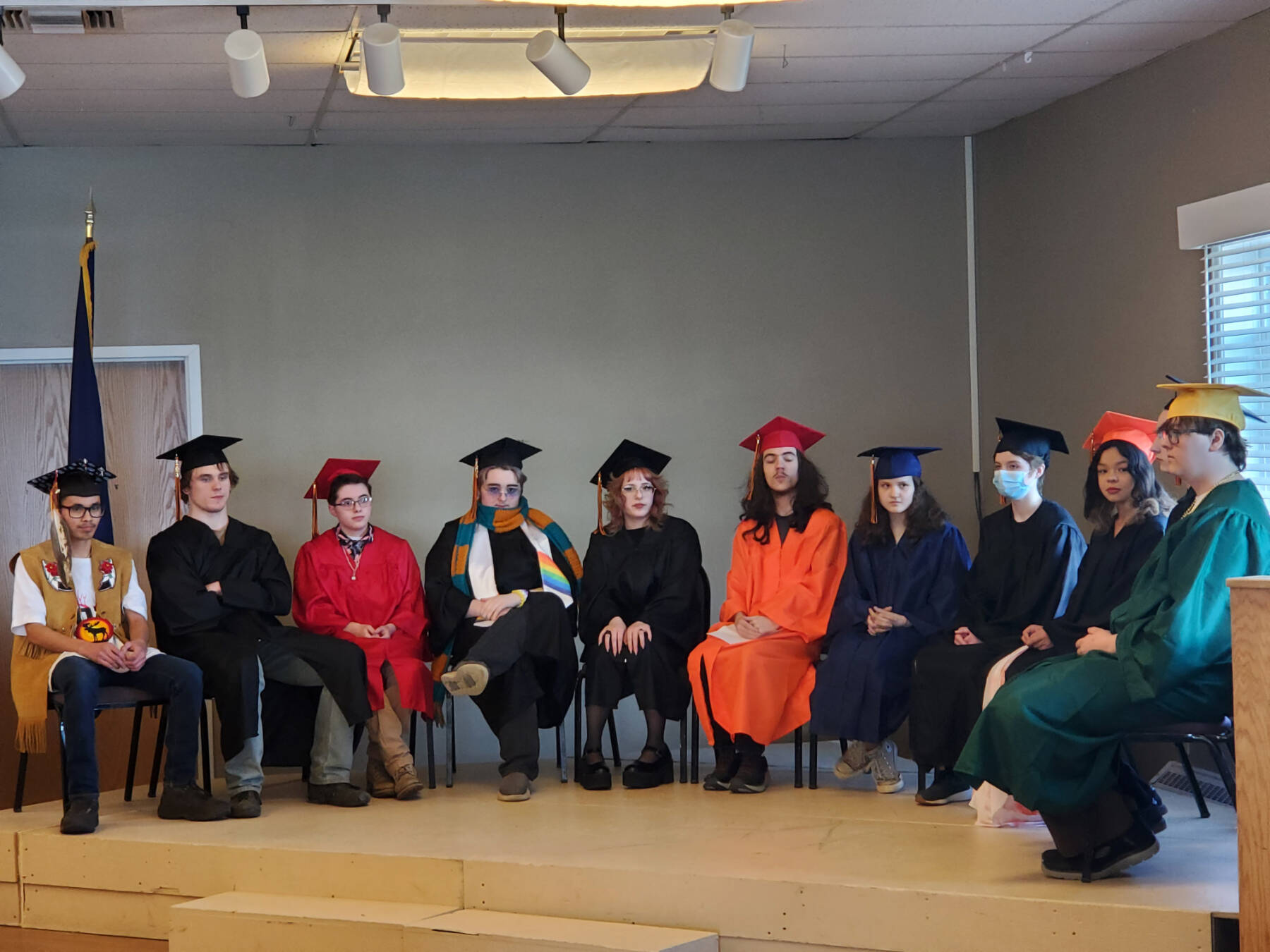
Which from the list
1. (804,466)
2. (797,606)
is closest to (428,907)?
(797,606)

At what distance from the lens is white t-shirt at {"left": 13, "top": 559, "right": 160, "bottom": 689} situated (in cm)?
434

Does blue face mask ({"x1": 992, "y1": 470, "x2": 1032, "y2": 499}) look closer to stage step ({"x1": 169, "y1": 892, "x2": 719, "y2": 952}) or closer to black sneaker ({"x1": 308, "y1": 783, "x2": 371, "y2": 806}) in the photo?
stage step ({"x1": 169, "y1": 892, "x2": 719, "y2": 952})

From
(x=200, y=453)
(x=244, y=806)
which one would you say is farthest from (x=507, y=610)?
(x=200, y=453)

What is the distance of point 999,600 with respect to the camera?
4504 millimetres

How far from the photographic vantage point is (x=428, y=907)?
3.84 meters

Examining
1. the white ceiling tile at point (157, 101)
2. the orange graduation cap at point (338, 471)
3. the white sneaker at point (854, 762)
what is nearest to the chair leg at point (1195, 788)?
the white sneaker at point (854, 762)

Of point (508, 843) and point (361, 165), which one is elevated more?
point (361, 165)

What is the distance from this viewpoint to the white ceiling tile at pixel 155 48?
14.1 feet

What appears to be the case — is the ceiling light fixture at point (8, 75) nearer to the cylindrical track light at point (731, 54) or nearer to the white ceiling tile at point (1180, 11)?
the cylindrical track light at point (731, 54)

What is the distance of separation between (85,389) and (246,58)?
184cm

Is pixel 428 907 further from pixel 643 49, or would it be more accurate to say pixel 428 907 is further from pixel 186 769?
pixel 643 49

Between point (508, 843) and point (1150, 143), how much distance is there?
10.9ft

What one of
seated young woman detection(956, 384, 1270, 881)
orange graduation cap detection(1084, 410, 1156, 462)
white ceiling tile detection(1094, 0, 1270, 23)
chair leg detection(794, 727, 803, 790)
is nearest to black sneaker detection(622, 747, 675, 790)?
chair leg detection(794, 727, 803, 790)

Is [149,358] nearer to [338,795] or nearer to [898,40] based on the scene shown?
[338,795]
